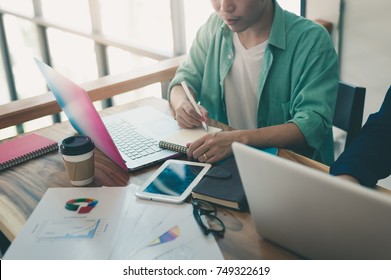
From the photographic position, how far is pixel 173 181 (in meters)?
1.09

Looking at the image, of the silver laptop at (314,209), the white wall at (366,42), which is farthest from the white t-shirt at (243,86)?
the white wall at (366,42)

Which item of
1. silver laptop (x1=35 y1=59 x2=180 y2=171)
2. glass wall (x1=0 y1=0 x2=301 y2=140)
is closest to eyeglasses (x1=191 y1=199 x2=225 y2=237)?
silver laptop (x1=35 y1=59 x2=180 y2=171)

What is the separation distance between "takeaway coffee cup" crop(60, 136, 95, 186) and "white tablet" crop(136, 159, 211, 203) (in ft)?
0.51

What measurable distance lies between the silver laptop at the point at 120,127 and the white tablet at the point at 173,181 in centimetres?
6

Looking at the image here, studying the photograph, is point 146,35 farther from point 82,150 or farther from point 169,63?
point 82,150

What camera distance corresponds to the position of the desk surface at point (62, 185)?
0.86 metres

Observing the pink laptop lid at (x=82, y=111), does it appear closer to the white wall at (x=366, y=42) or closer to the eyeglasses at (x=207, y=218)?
the eyeglasses at (x=207, y=218)

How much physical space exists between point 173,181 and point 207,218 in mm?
174

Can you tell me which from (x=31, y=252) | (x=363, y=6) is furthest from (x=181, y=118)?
(x=363, y=6)

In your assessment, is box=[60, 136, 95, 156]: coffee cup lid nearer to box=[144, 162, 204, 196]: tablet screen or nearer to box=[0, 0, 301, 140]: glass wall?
box=[144, 162, 204, 196]: tablet screen

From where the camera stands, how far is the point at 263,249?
2.81 ft

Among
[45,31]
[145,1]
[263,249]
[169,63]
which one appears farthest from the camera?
[45,31]

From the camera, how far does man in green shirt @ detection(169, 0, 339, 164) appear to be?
1277mm

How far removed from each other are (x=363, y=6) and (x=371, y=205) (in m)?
1.89
